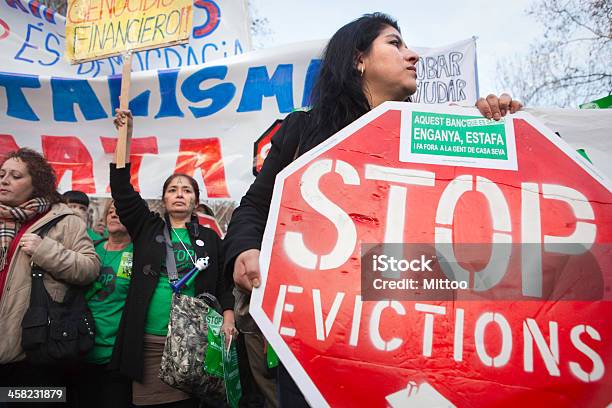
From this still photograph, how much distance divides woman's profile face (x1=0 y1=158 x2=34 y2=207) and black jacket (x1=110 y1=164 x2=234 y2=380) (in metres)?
0.46

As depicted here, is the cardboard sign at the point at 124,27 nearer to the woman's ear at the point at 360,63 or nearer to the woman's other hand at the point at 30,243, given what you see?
the woman's other hand at the point at 30,243

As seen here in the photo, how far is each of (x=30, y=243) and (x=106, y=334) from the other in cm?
54

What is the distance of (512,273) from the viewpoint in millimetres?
852

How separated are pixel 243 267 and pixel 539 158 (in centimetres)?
63

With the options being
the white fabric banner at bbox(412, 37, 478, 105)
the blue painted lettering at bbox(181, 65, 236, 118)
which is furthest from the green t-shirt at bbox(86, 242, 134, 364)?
the white fabric banner at bbox(412, 37, 478, 105)

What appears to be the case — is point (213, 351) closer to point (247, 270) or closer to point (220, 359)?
point (220, 359)

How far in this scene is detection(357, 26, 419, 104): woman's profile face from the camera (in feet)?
4.21

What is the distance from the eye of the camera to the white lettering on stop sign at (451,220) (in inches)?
33.9

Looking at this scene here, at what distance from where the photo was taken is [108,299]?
7.64 feet

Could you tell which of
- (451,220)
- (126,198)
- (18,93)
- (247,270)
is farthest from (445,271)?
(18,93)

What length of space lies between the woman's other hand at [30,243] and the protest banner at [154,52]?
2.14 m

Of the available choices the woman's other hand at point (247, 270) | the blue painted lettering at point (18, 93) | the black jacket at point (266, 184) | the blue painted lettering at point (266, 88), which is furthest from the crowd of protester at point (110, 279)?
the blue painted lettering at point (18, 93)

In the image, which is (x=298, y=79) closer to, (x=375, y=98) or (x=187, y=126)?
(x=187, y=126)

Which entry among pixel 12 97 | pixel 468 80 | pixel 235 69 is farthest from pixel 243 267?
pixel 12 97
